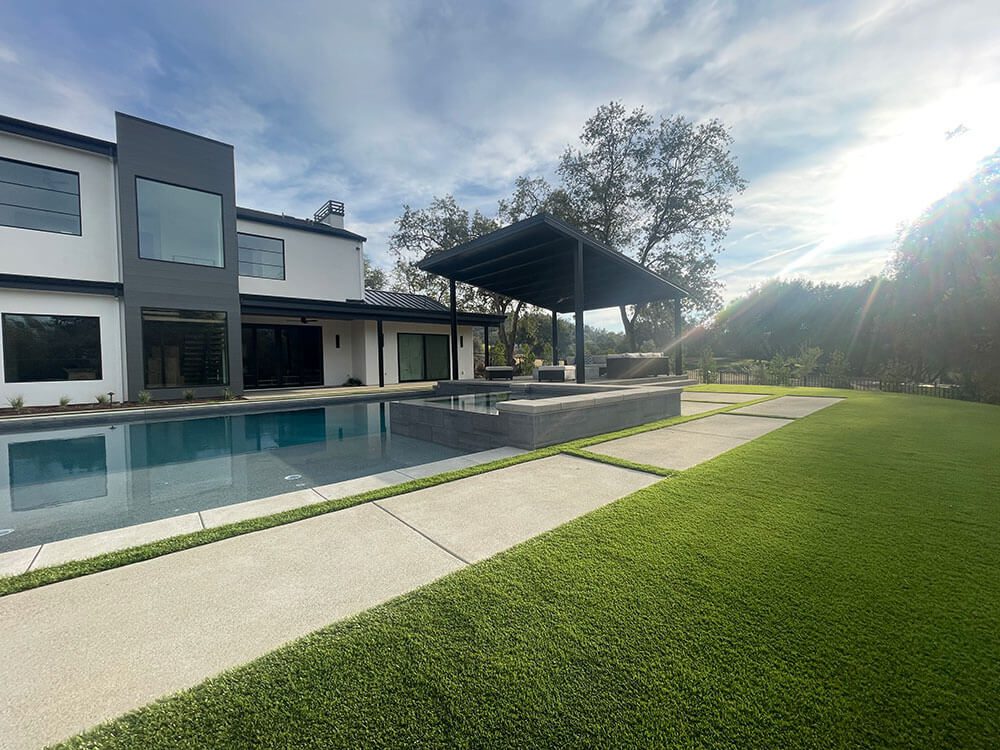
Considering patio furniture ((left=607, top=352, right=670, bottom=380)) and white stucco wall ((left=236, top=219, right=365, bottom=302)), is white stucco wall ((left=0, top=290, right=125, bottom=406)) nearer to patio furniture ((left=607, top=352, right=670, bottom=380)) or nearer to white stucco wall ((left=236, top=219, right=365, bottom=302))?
white stucco wall ((left=236, top=219, right=365, bottom=302))

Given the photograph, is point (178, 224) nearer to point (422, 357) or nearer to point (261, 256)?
point (261, 256)

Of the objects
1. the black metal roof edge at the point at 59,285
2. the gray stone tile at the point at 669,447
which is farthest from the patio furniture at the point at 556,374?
the black metal roof edge at the point at 59,285

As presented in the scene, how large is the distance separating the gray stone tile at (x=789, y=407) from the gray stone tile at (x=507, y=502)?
6.40 metres

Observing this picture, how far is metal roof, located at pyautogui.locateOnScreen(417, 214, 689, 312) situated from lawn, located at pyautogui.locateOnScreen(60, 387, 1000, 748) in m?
7.87

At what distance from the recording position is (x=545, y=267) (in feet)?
43.2

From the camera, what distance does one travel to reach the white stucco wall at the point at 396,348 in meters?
18.5

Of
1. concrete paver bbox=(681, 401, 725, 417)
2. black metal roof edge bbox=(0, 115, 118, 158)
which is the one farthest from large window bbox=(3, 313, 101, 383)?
concrete paver bbox=(681, 401, 725, 417)

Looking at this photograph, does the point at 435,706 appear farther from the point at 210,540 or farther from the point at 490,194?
the point at 490,194

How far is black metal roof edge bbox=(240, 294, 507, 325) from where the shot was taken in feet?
47.1

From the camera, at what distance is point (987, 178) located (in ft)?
48.7

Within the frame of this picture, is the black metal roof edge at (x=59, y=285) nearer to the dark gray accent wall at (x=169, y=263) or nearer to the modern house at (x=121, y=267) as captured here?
the modern house at (x=121, y=267)

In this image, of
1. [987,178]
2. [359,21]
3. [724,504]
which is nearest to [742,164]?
[987,178]

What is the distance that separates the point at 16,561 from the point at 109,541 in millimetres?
473

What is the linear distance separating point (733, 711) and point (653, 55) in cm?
1175
